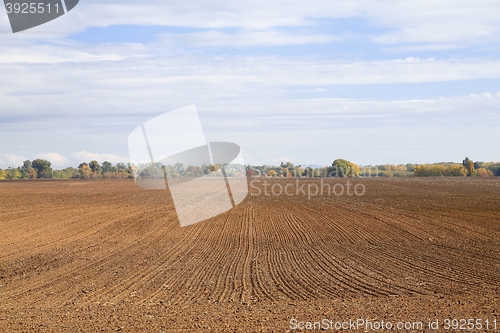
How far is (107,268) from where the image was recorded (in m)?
15.7

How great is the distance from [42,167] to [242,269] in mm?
103936

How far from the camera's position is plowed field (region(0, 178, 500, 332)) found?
1027cm

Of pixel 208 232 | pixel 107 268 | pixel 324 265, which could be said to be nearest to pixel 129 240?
pixel 208 232

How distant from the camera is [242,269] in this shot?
51.1 feet

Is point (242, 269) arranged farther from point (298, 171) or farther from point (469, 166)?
point (469, 166)

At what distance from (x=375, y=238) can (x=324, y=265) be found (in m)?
5.69

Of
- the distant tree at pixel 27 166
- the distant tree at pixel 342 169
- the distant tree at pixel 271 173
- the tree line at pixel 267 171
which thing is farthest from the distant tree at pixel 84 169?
the distant tree at pixel 342 169

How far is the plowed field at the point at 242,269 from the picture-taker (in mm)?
10273

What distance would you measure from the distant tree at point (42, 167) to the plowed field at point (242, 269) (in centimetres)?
8459

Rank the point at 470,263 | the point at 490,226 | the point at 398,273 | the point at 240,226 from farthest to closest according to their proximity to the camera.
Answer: the point at 240,226 → the point at 490,226 → the point at 470,263 → the point at 398,273

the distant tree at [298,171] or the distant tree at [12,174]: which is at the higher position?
the distant tree at [12,174]

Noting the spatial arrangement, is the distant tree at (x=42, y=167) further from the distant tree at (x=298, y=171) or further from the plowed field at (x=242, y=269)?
the plowed field at (x=242, y=269)

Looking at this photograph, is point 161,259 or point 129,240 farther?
point 129,240

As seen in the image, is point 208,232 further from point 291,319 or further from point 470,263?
point 291,319
